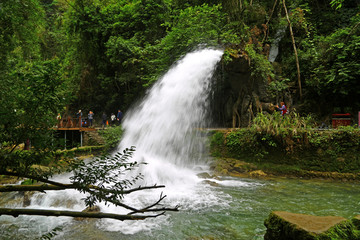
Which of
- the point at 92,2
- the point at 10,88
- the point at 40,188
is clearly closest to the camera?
the point at 40,188

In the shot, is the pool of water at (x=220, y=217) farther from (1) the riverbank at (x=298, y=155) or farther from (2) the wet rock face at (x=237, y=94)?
(2) the wet rock face at (x=237, y=94)

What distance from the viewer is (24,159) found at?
2.06m

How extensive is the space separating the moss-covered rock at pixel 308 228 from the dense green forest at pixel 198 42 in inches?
365

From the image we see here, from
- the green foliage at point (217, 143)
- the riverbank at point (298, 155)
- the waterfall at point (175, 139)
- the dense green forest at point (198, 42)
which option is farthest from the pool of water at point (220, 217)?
the dense green forest at point (198, 42)

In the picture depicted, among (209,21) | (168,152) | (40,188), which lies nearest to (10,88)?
(40,188)

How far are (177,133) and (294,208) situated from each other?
24.0 feet

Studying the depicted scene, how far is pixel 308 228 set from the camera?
3.37 metres

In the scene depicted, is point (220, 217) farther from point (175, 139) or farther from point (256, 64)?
point (256, 64)

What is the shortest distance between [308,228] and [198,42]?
13.8 m

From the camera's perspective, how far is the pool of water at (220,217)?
16.6ft

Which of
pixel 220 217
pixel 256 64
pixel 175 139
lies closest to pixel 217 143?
pixel 175 139

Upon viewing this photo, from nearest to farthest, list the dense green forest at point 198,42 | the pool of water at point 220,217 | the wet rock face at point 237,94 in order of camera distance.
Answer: the pool of water at point 220,217
the dense green forest at point 198,42
the wet rock face at point 237,94

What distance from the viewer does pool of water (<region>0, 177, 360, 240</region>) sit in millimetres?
5062

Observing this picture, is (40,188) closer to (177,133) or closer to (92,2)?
(177,133)
